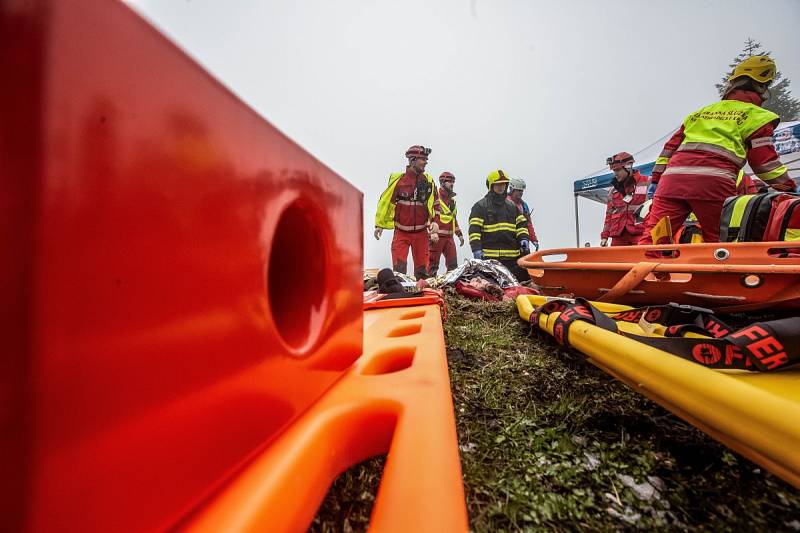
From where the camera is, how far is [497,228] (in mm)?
5785

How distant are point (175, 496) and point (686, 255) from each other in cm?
226

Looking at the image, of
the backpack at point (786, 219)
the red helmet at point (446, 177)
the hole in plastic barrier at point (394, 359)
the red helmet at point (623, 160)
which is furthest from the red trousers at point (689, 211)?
the red helmet at point (446, 177)

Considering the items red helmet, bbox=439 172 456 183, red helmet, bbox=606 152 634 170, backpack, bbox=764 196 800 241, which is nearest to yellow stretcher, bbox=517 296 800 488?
backpack, bbox=764 196 800 241

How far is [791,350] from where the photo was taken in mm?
668

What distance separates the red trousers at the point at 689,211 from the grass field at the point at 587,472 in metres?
2.87

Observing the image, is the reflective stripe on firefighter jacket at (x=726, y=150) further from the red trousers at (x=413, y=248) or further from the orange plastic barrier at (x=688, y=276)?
the red trousers at (x=413, y=248)

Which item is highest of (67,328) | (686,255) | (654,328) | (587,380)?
(686,255)

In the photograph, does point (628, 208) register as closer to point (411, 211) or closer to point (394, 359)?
point (411, 211)

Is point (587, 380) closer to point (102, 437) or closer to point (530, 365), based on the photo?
point (530, 365)

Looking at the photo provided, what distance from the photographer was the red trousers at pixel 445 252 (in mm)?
6734

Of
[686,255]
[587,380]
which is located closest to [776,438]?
[587,380]

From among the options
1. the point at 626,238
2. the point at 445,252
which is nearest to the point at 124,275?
the point at 626,238

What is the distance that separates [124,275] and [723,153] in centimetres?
394

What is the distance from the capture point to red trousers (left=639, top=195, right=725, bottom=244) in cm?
288
